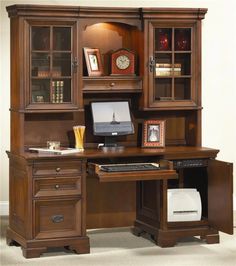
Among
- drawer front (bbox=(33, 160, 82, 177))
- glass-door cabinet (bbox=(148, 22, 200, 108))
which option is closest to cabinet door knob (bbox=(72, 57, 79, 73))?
glass-door cabinet (bbox=(148, 22, 200, 108))

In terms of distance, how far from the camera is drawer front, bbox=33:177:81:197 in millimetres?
5422

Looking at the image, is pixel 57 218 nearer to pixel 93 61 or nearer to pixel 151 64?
pixel 93 61

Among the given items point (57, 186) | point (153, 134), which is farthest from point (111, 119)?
point (57, 186)

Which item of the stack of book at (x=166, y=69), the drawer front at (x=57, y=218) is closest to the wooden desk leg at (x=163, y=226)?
the drawer front at (x=57, y=218)

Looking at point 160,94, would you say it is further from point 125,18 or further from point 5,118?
point 5,118

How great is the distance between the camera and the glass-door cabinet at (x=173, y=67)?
19.6ft

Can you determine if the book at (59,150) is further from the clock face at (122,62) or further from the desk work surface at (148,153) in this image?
the clock face at (122,62)

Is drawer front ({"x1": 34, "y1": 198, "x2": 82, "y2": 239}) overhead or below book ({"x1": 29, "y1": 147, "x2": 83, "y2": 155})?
below

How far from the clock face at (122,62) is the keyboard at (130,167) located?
866 mm

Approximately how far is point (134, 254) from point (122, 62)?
62.0 inches

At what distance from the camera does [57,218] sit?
5496 mm

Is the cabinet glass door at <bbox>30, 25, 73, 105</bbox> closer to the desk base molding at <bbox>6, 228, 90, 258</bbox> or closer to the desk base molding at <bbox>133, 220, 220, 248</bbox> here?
the desk base molding at <bbox>6, 228, 90, 258</bbox>

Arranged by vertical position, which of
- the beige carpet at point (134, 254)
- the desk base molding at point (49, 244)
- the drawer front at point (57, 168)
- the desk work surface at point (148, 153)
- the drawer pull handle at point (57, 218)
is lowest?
the beige carpet at point (134, 254)

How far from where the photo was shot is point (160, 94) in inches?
238
